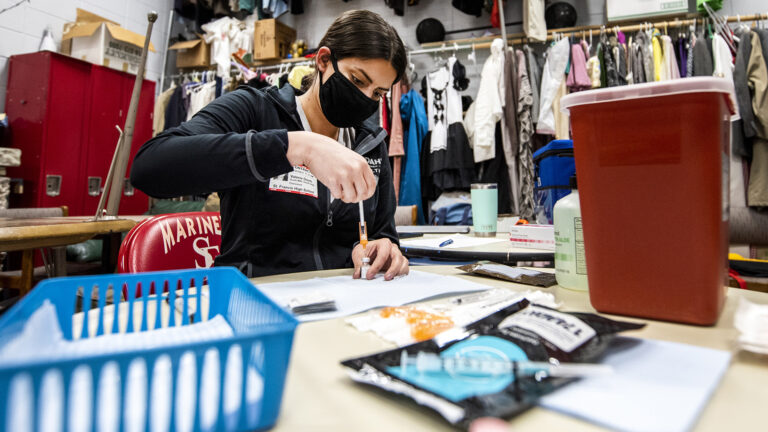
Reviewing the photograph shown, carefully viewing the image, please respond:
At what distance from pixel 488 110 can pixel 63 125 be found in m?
3.28

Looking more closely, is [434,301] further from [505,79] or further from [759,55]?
[759,55]

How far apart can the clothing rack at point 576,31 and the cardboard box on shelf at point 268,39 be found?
1.31 meters

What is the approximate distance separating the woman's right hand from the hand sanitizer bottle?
30cm

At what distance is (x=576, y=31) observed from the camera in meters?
3.29

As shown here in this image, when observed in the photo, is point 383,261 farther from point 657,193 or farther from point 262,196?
point 657,193

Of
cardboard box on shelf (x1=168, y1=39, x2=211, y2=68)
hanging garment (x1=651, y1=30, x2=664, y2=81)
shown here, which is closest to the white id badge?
hanging garment (x1=651, y1=30, x2=664, y2=81)

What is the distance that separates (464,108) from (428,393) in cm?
342

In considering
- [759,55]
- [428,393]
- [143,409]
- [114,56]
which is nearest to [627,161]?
[428,393]

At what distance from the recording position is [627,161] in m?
0.50

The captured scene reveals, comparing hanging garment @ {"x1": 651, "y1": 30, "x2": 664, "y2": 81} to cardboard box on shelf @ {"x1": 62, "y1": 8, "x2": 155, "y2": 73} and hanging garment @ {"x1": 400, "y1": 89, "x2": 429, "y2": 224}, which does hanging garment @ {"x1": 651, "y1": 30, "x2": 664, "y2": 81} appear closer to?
hanging garment @ {"x1": 400, "y1": 89, "x2": 429, "y2": 224}

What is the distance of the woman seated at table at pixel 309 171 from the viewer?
86 centimetres

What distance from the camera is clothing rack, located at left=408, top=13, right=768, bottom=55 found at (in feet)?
9.84

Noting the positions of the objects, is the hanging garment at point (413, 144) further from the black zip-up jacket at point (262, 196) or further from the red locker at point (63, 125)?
the red locker at point (63, 125)

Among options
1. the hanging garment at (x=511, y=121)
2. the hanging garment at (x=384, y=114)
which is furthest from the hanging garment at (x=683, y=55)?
the hanging garment at (x=384, y=114)
